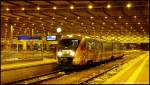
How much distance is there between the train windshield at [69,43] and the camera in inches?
1046

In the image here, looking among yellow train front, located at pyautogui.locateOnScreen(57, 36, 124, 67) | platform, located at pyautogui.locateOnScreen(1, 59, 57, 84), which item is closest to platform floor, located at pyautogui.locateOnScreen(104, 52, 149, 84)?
yellow train front, located at pyautogui.locateOnScreen(57, 36, 124, 67)

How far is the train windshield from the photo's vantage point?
26.6 meters

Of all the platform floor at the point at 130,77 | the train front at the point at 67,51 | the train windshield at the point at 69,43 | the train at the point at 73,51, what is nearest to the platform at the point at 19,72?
the train front at the point at 67,51

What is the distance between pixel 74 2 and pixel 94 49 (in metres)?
9.97

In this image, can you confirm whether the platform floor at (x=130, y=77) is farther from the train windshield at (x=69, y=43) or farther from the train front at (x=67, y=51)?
the train windshield at (x=69, y=43)

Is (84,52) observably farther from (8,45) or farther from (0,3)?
(8,45)

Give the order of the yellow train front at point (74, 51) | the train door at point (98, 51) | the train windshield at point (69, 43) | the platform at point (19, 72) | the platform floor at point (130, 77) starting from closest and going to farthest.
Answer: the platform floor at point (130, 77)
the platform at point (19, 72)
the yellow train front at point (74, 51)
the train windshield at point (69, 43)
the train door at point (98, 51)

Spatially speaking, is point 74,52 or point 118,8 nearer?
point 118,8

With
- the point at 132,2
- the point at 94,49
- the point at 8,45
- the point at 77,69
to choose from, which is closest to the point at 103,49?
the point at 94,49

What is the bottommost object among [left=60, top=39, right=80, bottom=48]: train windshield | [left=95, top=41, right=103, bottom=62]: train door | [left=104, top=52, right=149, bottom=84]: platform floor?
[left=104, top=52, right=149, bottom=84]: platform floor

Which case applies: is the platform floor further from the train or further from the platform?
the platform

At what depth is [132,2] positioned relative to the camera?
21219mm

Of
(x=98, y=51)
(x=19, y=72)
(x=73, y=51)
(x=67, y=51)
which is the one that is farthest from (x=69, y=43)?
(x=98, y=51)

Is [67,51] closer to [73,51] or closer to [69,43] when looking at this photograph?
[73,51]
